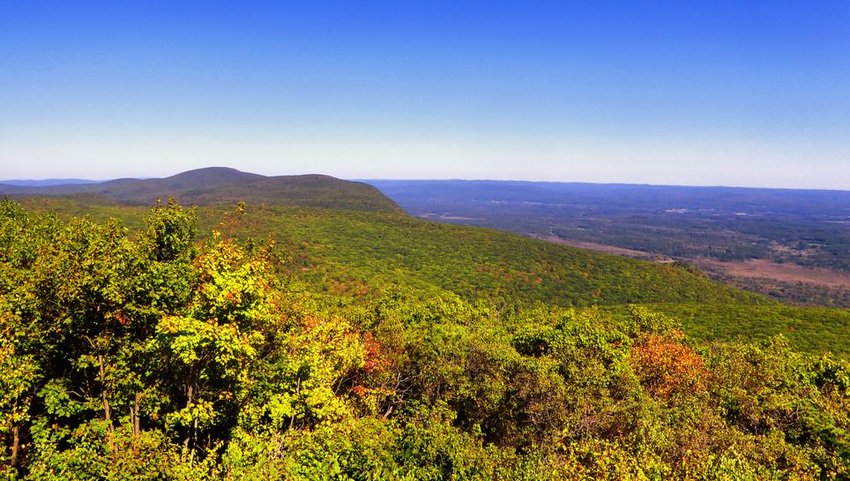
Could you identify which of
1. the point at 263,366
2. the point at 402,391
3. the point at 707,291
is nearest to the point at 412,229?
the point at 707,291

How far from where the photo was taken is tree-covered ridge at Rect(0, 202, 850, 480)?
49.9 ft

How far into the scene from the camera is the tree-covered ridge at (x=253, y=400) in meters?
15.2

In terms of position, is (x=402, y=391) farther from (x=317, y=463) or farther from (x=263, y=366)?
(x=317, y=463)

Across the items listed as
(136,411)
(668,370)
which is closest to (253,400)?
(136,411)

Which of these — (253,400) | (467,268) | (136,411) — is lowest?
(467,268)

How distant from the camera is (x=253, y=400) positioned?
19.8m

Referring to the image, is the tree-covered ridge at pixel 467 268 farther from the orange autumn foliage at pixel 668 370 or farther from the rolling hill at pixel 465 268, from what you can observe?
the orange autumn foliage at pixel 668 370

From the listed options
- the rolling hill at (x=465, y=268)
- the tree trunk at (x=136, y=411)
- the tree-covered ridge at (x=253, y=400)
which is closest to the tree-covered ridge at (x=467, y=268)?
the rolling hill at (x=465, y=268)

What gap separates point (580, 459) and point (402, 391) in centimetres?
1440

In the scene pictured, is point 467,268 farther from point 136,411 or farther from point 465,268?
point 136,411

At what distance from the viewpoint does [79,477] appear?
13.6 meters

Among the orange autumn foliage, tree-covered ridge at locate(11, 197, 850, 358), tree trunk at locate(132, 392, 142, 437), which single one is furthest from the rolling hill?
tree trunk at locate(132, 392, 142, 437)

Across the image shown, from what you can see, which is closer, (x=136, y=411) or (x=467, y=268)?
(x=136, y=411)

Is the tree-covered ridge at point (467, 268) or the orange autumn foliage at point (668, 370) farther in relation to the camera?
the tree-covered ridge at point (467, 268)
